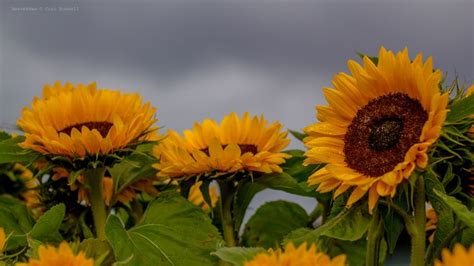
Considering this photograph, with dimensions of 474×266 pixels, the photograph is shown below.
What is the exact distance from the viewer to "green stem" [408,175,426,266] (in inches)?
41.6

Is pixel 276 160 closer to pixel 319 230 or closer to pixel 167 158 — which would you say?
pixel 167 158

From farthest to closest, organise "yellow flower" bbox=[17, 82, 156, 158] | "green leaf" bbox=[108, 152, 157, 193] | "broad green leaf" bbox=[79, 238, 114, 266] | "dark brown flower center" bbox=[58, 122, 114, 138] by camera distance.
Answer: "green leaf" bbox=[108, 152, 157, 193]
"dark brown flower center" bbox=[58, 122, 114, 138]
"yellow flower" bbox=[17, 82, 156, 158]
"broad green leaf" bbox=[79, 238, 114, 266]

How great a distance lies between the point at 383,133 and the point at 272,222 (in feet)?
2.62

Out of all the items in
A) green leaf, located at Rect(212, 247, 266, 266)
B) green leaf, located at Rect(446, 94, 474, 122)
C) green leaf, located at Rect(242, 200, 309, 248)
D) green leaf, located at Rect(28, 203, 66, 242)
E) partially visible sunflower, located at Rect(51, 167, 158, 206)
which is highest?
green leaf, located at Rect(446, 94, 474, 122)

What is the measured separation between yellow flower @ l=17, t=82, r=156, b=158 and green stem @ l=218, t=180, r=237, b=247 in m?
0.20

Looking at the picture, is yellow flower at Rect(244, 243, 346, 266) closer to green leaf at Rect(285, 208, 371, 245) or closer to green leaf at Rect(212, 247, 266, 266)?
green leaf at Rect(212, 247, 266, 266)

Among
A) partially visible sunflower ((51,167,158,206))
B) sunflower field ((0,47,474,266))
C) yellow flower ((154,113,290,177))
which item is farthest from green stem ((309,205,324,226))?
partially visible sunflower ((51,167,158,206))

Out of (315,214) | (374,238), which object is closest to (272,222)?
(315,214)

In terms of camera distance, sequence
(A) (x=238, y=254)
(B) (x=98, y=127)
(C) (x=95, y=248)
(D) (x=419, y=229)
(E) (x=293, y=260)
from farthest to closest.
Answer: (B) (x=98, y=127), (C) (x=95, y=248), (D) (x=419, y=229), (A) (x=238, y=254), (E) (x=293, y=260)

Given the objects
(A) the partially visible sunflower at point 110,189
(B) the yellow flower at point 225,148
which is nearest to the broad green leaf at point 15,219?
(A) the partially visible sunflower at point 110,189

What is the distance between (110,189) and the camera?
1825mm

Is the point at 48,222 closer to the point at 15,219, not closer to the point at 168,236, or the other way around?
the point at 168,236

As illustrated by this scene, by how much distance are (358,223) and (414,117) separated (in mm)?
179

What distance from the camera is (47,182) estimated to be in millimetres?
1768
